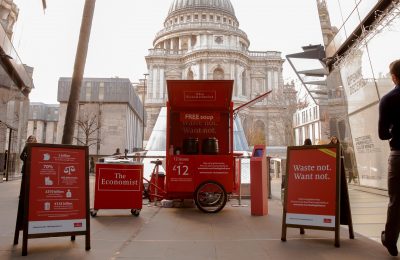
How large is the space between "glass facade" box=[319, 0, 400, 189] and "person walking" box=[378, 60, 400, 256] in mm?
5928

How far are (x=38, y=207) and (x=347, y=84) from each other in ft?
41.1

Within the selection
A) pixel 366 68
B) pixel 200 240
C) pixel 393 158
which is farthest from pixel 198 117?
pixel 366 68

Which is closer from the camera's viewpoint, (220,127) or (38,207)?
(38,207)

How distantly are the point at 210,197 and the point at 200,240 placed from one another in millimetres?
3465

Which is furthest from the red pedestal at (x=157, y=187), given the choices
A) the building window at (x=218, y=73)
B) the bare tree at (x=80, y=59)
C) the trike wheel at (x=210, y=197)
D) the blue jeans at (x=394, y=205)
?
the building window at (x=218, y=73)

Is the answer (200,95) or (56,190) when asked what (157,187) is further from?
(56,190)

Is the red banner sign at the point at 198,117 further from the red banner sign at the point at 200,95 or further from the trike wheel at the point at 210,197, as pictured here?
the trike wheel at the point at 210,197

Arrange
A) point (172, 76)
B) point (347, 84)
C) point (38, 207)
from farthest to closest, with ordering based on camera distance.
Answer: point (172, 76), point (347, 84), point (38, 207)

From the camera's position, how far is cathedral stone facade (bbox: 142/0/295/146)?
76250 mm

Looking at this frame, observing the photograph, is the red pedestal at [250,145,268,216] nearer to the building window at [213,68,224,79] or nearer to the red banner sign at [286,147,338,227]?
the red banner sign at [286,147,338,227]

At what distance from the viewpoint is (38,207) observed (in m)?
4.82

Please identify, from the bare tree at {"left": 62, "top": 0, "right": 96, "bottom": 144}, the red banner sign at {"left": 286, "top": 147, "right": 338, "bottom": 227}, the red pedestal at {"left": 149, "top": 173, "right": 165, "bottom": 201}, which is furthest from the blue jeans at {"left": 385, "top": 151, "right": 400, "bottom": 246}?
the bare tree at {"left": 62, "top": 0, "right": 96, "bottom": 144}

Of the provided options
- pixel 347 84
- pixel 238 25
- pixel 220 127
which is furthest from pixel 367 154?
pixel 238 25

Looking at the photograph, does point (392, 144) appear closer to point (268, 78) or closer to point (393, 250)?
point (393, 250)
